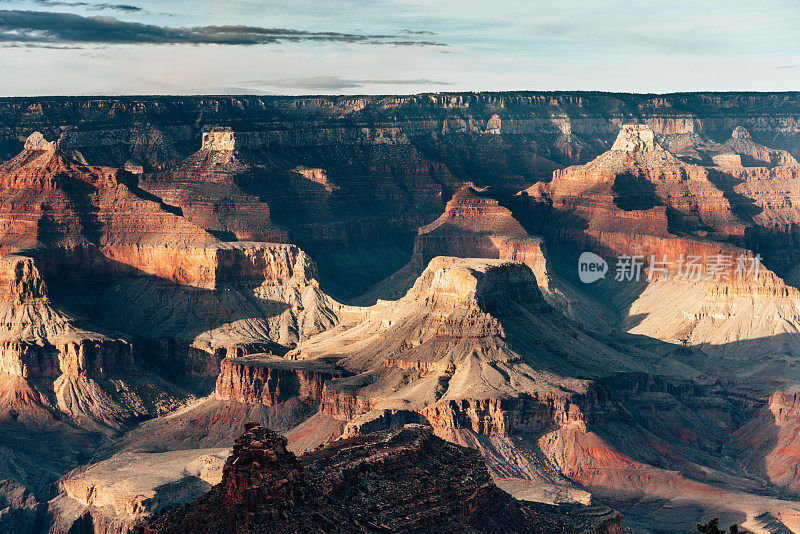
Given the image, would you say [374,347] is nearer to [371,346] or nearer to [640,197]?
[371,346]

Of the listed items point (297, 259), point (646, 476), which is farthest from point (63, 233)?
point (646, 476)

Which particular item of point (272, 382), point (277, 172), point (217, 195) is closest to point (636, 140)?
point (277, 172)

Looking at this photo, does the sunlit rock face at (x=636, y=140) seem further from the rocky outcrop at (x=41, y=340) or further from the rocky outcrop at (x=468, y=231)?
the rocky outcrop at (x=41, y=340)

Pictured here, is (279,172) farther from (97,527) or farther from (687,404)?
(97,527)

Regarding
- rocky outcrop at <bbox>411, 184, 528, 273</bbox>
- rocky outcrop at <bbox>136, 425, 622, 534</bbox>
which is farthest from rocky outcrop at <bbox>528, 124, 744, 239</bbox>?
rocky outcrop at <bbox>136, 425, 622, 534</bbox>

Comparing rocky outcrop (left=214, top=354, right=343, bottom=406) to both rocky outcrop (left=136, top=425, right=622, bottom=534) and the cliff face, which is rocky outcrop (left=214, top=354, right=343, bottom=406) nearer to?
rocky outcrop (left=136, top=425, right=622, bottom=534)

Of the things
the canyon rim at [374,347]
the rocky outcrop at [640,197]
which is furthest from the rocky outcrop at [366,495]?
the rocky outcrop at [640,197]
